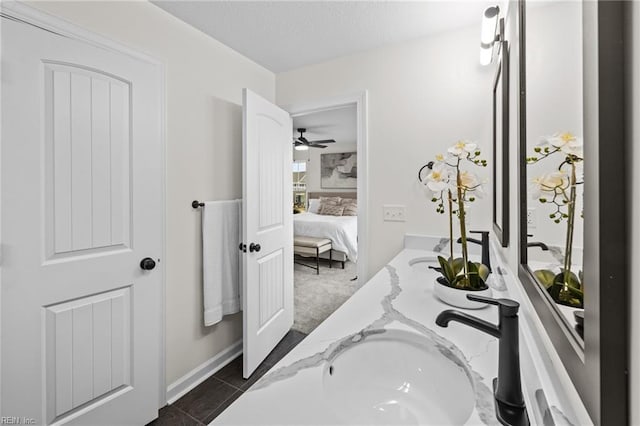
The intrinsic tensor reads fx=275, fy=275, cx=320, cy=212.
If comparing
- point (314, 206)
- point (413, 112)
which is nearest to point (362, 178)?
point (413, 112)

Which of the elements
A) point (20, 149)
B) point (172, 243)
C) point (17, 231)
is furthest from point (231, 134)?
point (17, 231)

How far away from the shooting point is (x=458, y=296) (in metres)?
0.94

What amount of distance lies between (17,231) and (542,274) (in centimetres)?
178

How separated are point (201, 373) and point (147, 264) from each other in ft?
2.98

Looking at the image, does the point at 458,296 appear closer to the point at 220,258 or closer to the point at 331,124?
the point at 220,258

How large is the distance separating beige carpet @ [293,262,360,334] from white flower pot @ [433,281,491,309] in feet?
4.46

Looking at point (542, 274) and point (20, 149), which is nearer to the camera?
point (542, 274)

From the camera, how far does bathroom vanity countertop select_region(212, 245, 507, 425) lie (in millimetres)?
484

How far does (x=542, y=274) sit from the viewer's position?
582 mm

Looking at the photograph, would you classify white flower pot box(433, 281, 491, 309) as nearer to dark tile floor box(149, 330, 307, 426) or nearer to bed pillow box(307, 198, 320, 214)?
dark tile floor box(149, 330, 307, 426)

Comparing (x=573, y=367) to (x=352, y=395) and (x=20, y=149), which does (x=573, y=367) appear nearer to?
(x=352, y=395)

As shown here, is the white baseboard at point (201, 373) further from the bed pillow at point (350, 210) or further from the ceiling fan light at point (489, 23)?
the bed pillow at point (350, 210)

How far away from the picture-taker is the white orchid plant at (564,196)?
1.37 ft

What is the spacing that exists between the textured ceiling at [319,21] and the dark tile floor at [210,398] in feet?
7.71
